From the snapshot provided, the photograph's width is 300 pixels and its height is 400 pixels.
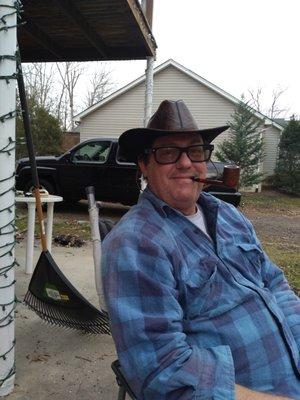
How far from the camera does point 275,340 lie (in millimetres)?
1616

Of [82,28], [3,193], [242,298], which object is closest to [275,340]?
[242,298]

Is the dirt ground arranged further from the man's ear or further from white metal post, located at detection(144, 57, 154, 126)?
white metal post, located at detection(144, 57, 154, 126)

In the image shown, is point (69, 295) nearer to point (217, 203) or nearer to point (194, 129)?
point (217, 203)

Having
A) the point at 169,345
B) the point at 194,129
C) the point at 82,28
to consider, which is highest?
the point at 82,28

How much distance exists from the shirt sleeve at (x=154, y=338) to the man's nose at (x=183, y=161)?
0.44m

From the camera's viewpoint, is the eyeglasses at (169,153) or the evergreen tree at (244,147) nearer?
the eyeglasses at (169,153)

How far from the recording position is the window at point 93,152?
9.13 m

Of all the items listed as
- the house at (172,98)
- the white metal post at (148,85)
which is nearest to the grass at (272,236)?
the white metal post at (148,85)

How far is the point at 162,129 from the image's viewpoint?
1727 millimetres

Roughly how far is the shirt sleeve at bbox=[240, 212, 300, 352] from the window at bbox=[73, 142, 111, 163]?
23.9ft

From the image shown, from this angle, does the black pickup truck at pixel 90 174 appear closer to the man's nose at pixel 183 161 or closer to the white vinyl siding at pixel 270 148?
the man's nose at pixel 183 161

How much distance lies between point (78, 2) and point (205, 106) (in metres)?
15.4

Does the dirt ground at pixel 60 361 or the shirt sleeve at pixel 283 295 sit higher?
the shirt sleeve at pixel 283 295

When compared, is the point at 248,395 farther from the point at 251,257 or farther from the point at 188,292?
the point at 251,257
